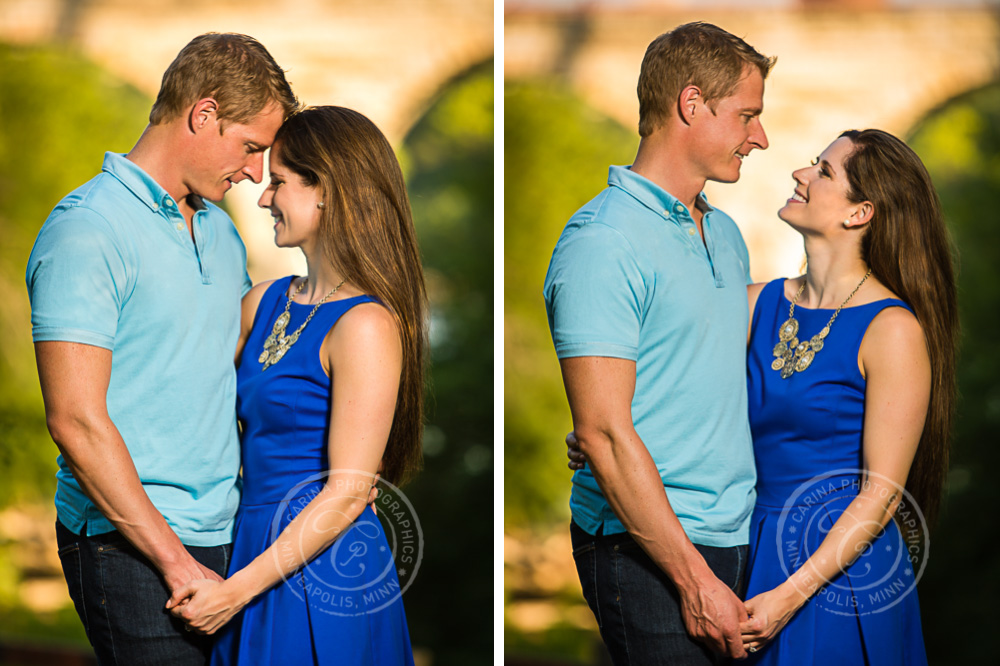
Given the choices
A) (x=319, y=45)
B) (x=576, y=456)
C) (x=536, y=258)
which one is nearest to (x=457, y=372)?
(x=536, y=258)

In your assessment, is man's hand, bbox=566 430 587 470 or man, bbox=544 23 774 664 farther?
man's hand, bbox=566 430 587 470

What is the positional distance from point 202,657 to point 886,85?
259 cm

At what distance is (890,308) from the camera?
1.98 metres

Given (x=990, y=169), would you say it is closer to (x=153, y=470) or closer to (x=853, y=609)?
(x=853, y=609)

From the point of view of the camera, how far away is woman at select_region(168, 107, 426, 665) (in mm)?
1935

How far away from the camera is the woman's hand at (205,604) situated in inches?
75.1

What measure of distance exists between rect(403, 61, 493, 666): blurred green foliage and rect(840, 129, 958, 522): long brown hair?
169 cm

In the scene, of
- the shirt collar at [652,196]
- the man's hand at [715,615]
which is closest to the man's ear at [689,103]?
the shirt collar at [652,196]

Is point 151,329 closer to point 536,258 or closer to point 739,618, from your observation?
point 739,618

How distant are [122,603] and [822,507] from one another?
4.75ft

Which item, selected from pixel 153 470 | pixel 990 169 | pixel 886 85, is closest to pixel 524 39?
pixel 886 85

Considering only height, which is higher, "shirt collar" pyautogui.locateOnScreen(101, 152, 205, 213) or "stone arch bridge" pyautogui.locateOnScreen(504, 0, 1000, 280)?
"stone arch bridge" pyautogui.locateOnScreen(504, 0, 1000, 280)

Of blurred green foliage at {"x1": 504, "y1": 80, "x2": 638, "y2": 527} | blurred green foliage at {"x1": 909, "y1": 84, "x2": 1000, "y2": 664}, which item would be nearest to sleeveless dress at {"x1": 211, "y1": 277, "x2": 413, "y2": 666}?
blurred green foliage at {"x1": 504, "y1": 80, "x2": 638, "y2": 527}

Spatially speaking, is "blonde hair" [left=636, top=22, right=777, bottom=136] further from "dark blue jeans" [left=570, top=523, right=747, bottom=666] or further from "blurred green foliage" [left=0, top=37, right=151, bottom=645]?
"blurred green foliage" [left=0, top=37, right=151, bottom=645]
